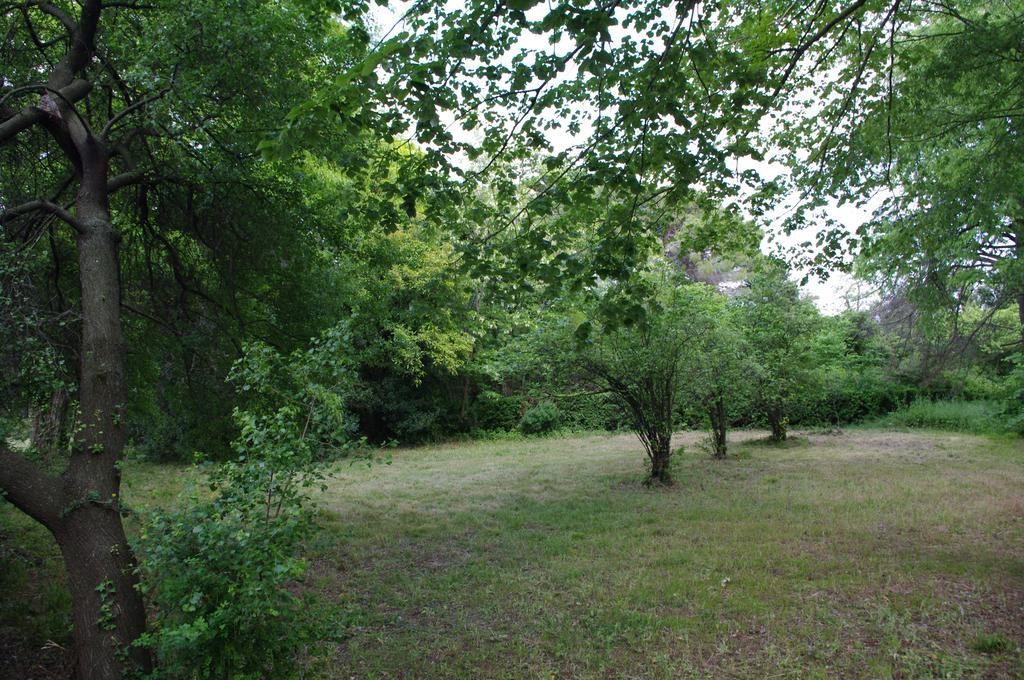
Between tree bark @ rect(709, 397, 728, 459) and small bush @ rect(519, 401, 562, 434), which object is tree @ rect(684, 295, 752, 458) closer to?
tree bark @ rect(709, 397, 728, 459)

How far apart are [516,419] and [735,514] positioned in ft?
43.0

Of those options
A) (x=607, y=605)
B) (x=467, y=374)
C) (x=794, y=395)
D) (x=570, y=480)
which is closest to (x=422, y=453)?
(x=467, y=374)

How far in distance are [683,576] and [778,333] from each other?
32.3 feet

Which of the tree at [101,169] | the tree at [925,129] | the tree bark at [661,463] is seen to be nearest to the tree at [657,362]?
the tree bark at [661,463]

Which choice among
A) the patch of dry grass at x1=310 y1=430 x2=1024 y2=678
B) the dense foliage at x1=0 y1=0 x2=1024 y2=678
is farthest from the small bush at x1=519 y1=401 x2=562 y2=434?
the dense foliage at x1=0 y1=0 x2=1024 y2=678

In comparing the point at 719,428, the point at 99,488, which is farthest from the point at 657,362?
the point at 99,488

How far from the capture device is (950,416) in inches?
677

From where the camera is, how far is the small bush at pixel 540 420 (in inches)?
749

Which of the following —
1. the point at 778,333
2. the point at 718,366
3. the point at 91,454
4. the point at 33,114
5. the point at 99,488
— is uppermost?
the point at 33,114

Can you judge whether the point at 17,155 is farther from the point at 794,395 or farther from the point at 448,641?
the point at 794,395

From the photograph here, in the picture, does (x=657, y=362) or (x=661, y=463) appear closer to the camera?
(x=657, y=362)

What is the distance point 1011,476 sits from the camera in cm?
922

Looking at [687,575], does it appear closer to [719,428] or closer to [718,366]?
[718,366]

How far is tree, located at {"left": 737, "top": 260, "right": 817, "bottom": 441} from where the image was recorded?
13.2 m
